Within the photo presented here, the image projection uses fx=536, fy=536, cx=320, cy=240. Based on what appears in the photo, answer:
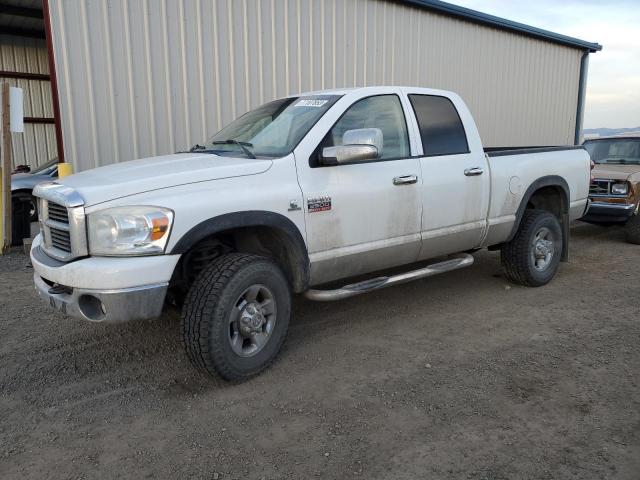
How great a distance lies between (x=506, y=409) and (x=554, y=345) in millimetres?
1217

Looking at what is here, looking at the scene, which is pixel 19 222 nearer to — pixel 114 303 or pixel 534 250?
pixel 114 303

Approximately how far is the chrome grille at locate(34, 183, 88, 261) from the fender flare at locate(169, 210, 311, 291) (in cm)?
55

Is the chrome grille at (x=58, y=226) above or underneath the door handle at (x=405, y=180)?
underneath

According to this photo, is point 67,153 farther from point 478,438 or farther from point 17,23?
point 17,23

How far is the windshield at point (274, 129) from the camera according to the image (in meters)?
3.93

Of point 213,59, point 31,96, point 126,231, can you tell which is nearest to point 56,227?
point 126,231

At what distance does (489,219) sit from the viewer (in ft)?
16.7

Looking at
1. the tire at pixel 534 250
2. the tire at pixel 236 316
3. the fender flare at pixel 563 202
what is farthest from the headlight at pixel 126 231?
the tire at pixel 534 250

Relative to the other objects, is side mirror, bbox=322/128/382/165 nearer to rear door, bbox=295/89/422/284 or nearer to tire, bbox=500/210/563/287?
rear door, bbox=295/89/422/284

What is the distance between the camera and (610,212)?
817 centimetres

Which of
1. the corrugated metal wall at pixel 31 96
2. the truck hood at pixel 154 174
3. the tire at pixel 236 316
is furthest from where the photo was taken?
the corrugated metal wall at pixel 31 96

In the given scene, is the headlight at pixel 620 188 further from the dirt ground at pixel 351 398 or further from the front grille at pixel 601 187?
the dirt ground at pixel 351 398

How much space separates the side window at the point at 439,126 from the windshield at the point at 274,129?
2.85 ft

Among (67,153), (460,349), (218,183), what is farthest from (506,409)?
(67,153)
